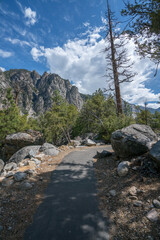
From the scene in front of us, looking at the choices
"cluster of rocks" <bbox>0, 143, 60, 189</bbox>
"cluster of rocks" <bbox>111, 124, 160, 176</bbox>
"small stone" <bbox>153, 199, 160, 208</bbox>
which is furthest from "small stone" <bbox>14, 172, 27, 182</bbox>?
"small stone" <bbox>153, 199, 160, 208</bbox>

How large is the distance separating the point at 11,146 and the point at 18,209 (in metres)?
13.3

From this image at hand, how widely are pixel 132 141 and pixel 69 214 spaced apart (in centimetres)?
343

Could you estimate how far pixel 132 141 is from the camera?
4613 mm

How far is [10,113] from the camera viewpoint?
51.6 ft

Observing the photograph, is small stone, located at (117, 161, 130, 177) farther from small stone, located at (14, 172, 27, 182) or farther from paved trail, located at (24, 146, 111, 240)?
small stone, located at (14, 172, 27, 182)

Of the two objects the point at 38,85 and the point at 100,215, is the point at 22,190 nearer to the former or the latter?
the point at 100,215

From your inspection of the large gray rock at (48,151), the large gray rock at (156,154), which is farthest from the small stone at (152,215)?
the large gray rock at (48,151)

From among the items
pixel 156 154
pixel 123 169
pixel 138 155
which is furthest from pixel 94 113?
pixel 156 154

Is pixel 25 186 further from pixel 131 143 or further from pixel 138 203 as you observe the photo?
pixel 131 143

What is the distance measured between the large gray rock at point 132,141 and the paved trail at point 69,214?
1.76 metres

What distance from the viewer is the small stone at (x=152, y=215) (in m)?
2.18

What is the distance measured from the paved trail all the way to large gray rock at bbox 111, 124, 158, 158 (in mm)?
1763

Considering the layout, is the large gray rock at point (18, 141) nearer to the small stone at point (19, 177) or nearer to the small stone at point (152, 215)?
the small stone at point (19, 177)

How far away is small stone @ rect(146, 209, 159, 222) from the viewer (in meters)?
2.18
